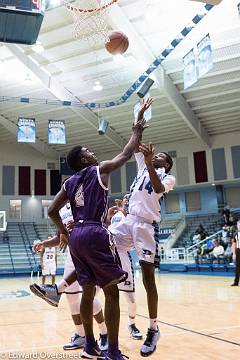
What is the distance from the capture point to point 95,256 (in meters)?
2.84

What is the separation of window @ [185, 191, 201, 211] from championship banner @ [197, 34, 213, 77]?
16181mm

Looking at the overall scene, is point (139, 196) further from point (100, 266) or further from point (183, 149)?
point (183, 149)

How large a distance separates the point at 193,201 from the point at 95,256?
952 inches

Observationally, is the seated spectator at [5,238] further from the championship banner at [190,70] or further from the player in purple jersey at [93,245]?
the player in purple jersey at [93,245]

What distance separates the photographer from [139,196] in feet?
12.1

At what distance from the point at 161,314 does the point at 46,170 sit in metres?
22.7

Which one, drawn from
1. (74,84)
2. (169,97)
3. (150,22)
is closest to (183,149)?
(169,97)

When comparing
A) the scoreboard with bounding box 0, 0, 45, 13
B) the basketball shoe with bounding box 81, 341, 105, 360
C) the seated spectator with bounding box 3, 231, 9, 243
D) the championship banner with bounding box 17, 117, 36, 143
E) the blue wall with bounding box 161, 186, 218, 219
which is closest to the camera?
the basketball shoe with bounding box 81, 341, 105, 360

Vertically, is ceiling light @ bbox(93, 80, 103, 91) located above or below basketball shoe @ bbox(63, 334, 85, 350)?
above

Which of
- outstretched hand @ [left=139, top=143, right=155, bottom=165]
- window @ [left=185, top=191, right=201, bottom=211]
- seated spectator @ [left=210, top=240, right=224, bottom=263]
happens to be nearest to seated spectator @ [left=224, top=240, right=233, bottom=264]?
seated spectator @ [left=210, top=240, right=224, bottom=263]

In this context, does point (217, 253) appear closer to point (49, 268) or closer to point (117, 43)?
point (49, 268)

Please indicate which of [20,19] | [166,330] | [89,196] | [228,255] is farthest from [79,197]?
[228,255]

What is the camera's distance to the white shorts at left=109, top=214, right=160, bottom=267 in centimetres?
349

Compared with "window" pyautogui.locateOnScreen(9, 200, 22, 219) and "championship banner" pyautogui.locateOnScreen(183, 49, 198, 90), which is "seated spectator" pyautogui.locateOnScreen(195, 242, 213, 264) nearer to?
"championship banner" pyautogui.locateOnScreen(183, 49, 198, 90)
